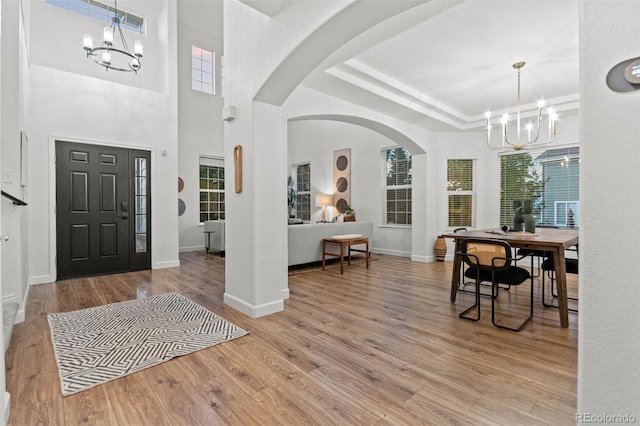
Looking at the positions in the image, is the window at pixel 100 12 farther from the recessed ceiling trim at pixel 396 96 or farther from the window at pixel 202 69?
the recessed ceiling trim at pixel 396 96

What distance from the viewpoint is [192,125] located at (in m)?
7.48

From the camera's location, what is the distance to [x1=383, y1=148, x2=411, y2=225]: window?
671 centimetres

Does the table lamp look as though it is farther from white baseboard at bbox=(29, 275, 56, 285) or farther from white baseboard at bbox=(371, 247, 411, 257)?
white baseboard at bbox=(29, 275, 56, 285)

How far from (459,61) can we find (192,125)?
6146mm

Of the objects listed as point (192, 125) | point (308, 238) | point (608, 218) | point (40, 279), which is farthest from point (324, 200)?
point (608, 218)

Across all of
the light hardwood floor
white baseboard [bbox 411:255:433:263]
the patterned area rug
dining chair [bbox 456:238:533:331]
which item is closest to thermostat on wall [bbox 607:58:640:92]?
the light hardwood floor

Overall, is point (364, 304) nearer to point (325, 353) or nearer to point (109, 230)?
point (325, 353)

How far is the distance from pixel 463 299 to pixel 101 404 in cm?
342

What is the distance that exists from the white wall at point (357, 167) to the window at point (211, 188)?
2386mm

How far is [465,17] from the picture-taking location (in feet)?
9.04

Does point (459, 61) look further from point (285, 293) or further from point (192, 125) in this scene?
point (192, 125)

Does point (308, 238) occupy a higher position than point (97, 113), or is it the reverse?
point (97, 113)

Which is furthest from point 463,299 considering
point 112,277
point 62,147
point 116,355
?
point 62,147

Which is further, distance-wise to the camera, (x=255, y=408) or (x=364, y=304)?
(x=364, y=304)
